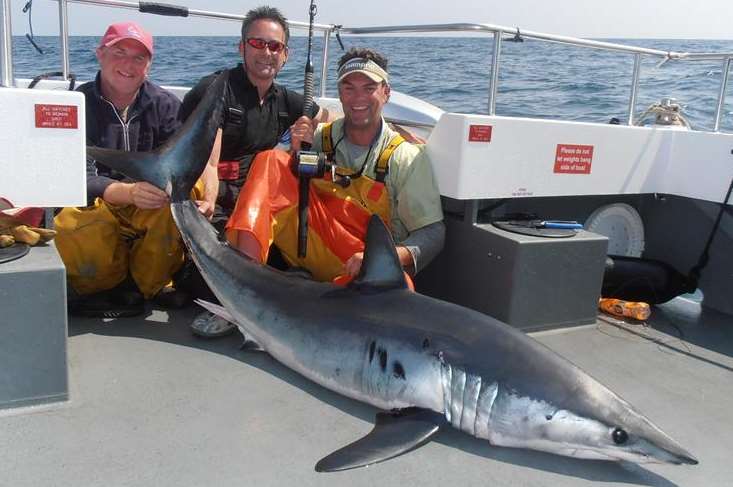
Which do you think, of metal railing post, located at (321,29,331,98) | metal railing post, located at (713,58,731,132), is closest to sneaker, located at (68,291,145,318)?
metal railing post, located at (321,29,331,98)

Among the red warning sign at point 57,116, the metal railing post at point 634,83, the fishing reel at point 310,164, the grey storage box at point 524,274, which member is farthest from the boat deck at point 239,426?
the metal railing post at point 634,83

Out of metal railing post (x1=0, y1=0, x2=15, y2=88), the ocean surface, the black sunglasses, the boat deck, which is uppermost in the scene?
the ocean surface

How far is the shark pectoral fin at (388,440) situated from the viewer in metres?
2.18

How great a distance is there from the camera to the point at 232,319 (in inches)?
120

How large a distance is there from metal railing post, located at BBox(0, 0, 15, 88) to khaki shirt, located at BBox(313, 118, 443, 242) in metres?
1.73

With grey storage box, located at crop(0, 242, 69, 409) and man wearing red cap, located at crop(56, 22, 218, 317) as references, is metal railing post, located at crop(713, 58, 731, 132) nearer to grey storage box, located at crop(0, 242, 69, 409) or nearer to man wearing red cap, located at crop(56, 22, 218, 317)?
man wearing red cap, located at crop(56, 22, 218, 317)

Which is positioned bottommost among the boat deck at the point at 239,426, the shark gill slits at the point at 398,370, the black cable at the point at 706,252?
the boat deck at the point at 239,426

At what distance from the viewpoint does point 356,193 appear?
365 cm

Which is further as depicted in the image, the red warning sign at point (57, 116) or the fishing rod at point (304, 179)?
the fishing rod at point (304, 179)

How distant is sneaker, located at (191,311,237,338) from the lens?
3.22 meters

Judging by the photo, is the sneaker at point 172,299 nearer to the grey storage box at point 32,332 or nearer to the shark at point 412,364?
the shark at point 412,364

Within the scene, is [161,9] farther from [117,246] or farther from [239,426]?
[239,426]

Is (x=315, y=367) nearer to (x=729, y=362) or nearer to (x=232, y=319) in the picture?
(x=232, y=319)

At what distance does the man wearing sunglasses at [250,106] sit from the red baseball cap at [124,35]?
0.40 meters
